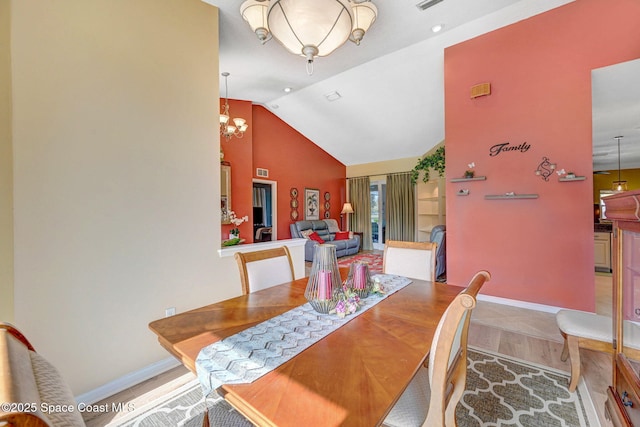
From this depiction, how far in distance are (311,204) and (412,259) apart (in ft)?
17.9

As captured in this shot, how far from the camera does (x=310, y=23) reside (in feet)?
4.54

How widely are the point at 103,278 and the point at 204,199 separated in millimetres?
908

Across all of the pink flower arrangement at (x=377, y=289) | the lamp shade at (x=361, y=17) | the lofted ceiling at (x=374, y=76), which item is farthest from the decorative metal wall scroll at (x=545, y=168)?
the pink flower arrangement at (x=377, y=289)

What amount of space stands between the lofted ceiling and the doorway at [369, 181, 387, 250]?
920 mm

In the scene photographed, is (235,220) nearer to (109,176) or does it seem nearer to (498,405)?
(109,176)

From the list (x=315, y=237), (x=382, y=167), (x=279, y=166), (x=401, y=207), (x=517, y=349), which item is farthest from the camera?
(x=382, y=167)

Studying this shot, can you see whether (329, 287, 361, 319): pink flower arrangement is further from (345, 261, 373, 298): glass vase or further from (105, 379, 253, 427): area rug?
(105, 379, 253, 427): area rug

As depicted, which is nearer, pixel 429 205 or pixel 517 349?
pixel 517 349

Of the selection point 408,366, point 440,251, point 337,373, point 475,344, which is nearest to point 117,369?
point 337,373

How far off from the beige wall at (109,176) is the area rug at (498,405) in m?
0.49

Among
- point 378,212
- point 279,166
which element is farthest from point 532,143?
point 378,212

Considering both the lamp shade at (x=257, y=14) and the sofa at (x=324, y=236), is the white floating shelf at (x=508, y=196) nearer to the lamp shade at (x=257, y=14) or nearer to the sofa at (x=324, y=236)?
the lamp shade at (x=257, y=14)

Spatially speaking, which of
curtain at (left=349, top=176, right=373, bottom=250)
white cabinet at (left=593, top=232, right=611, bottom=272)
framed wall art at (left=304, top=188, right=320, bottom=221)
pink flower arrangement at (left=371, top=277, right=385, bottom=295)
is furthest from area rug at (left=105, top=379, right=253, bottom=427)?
curtain at (left=349, top=176, right=373, bottom=250)

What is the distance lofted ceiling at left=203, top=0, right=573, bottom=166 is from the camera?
2.96 meters
